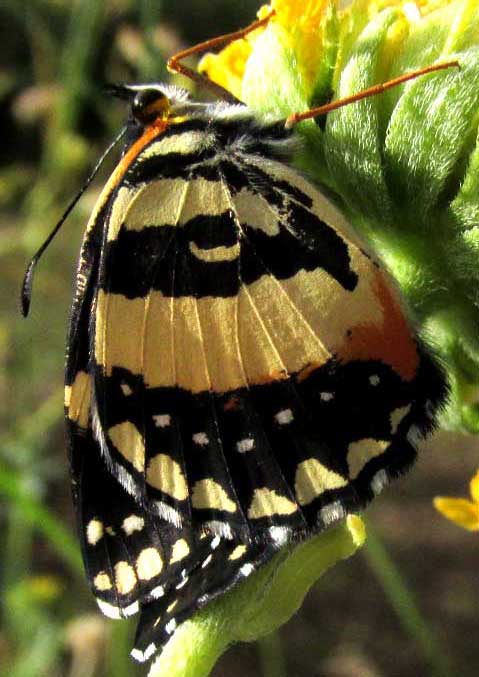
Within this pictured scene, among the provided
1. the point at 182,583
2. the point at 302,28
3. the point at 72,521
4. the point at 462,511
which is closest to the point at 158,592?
the point at 182,583

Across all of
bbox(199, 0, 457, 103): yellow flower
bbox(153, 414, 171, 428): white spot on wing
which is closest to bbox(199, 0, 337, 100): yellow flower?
bbox(199, 0, 457, 103): yellow flower

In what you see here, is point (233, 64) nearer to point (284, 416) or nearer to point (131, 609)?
point (284, 416)

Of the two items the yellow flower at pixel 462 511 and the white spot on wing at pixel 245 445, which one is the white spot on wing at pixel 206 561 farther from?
the yellow flower at pixel 462 511

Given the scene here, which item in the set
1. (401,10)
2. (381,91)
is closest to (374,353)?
(381,91)

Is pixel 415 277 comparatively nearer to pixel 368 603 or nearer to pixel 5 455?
pixel 5 455

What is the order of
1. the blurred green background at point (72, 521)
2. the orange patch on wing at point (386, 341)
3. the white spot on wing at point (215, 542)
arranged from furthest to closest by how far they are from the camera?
the blurred green background at point (72, 521) < the white spot on wing at point (215, 542) < the orange patch on wing at point (386, 341)

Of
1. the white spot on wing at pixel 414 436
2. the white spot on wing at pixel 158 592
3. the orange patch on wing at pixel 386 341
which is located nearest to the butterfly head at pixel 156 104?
the orange patch on wing at pixel 386 341

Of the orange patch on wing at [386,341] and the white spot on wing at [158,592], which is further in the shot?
the white spot on wing at [158,592]
